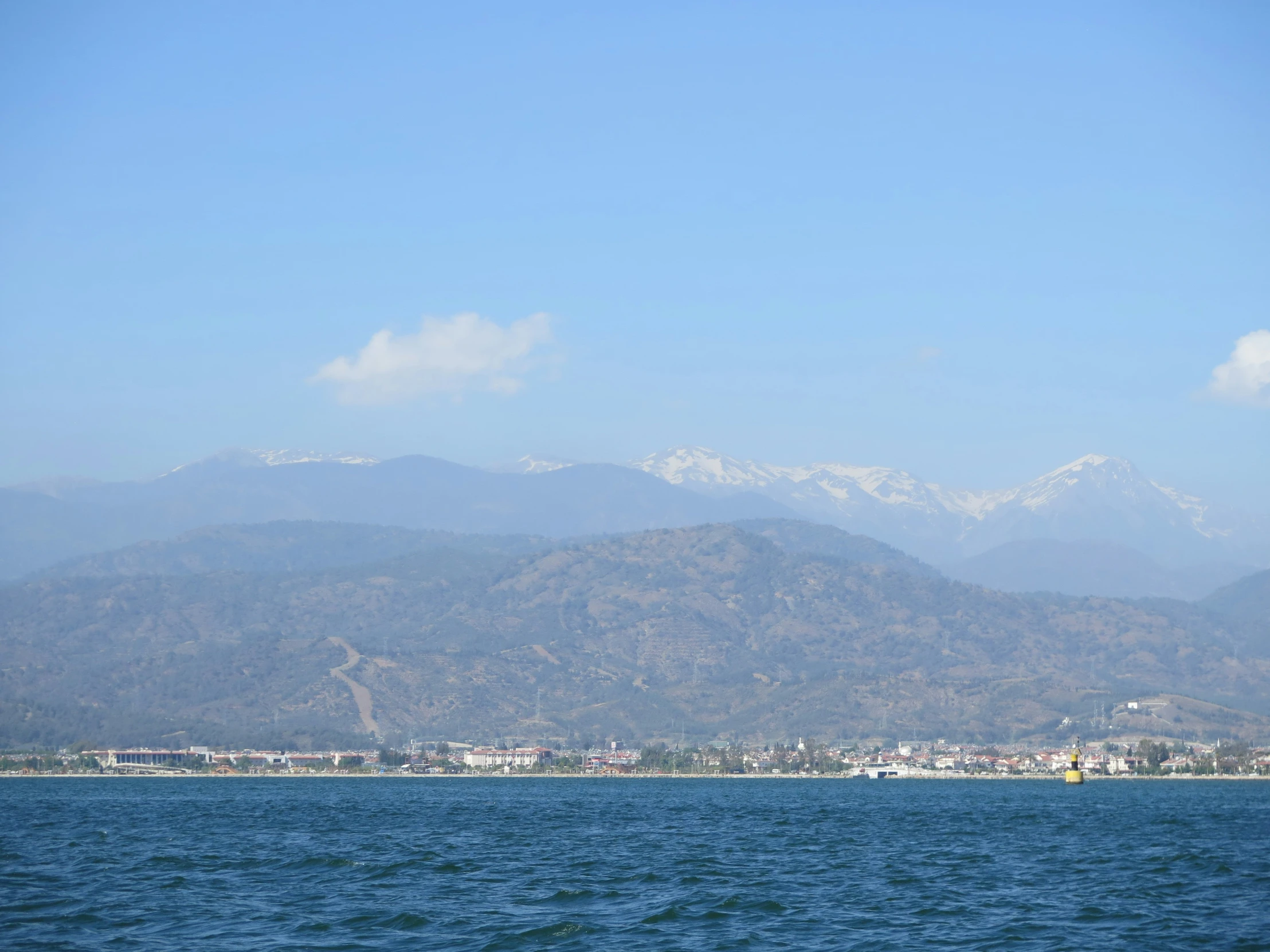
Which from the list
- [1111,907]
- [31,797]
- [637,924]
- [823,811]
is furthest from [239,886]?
[31,797]

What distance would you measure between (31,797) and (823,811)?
289 feet

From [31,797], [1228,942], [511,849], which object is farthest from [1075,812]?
[31,797]

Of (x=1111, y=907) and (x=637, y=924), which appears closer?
(x=637, y=924)

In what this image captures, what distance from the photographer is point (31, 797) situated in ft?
539

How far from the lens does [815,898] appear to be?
60.7 metres

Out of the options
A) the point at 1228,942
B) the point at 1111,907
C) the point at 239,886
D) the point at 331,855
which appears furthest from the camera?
the point at 331,855

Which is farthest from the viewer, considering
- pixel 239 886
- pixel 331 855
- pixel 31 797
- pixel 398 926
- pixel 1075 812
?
pixel 31 797

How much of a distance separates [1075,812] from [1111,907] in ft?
251

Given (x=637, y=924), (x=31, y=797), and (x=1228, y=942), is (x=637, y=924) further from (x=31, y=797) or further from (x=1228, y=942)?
(x=31, y=797)

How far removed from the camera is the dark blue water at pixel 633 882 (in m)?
51.3

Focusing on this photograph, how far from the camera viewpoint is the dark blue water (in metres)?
51.3

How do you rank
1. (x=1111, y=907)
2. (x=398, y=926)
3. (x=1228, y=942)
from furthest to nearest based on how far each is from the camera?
(x=1111, y=907)
(x=398, y=926)
(x=1228, y=942)

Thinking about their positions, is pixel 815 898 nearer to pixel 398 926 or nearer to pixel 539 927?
pixel 539 927

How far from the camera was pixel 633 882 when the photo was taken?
219ft
